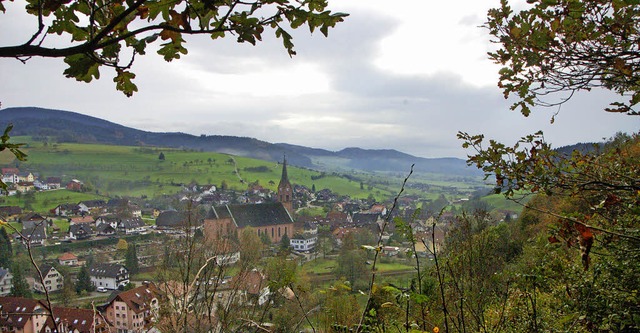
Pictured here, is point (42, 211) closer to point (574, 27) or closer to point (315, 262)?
point (315, 262)

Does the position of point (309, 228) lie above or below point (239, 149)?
below

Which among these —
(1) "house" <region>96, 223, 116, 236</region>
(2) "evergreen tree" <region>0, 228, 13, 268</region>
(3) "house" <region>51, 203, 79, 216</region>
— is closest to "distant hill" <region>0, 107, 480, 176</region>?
(3) "house" <region>51, 203, 79, 216</region>

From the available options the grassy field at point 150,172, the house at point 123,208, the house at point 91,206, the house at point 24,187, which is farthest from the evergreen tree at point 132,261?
the house at point 24,187

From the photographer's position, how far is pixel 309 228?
2414 inches

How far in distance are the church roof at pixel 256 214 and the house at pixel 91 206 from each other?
25.9 metres

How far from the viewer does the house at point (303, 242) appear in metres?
52.9

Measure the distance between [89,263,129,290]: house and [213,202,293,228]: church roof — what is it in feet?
60.8


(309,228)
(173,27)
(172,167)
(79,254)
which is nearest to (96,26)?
(173,27)

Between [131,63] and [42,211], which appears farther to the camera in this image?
[42,211]

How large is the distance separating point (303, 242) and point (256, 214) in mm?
8717

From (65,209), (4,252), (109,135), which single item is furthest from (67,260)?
(109,135)

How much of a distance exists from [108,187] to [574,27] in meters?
95.4

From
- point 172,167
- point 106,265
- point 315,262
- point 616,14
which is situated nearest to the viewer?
point 616,14

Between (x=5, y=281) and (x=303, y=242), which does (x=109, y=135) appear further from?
(x=5, y=281)
